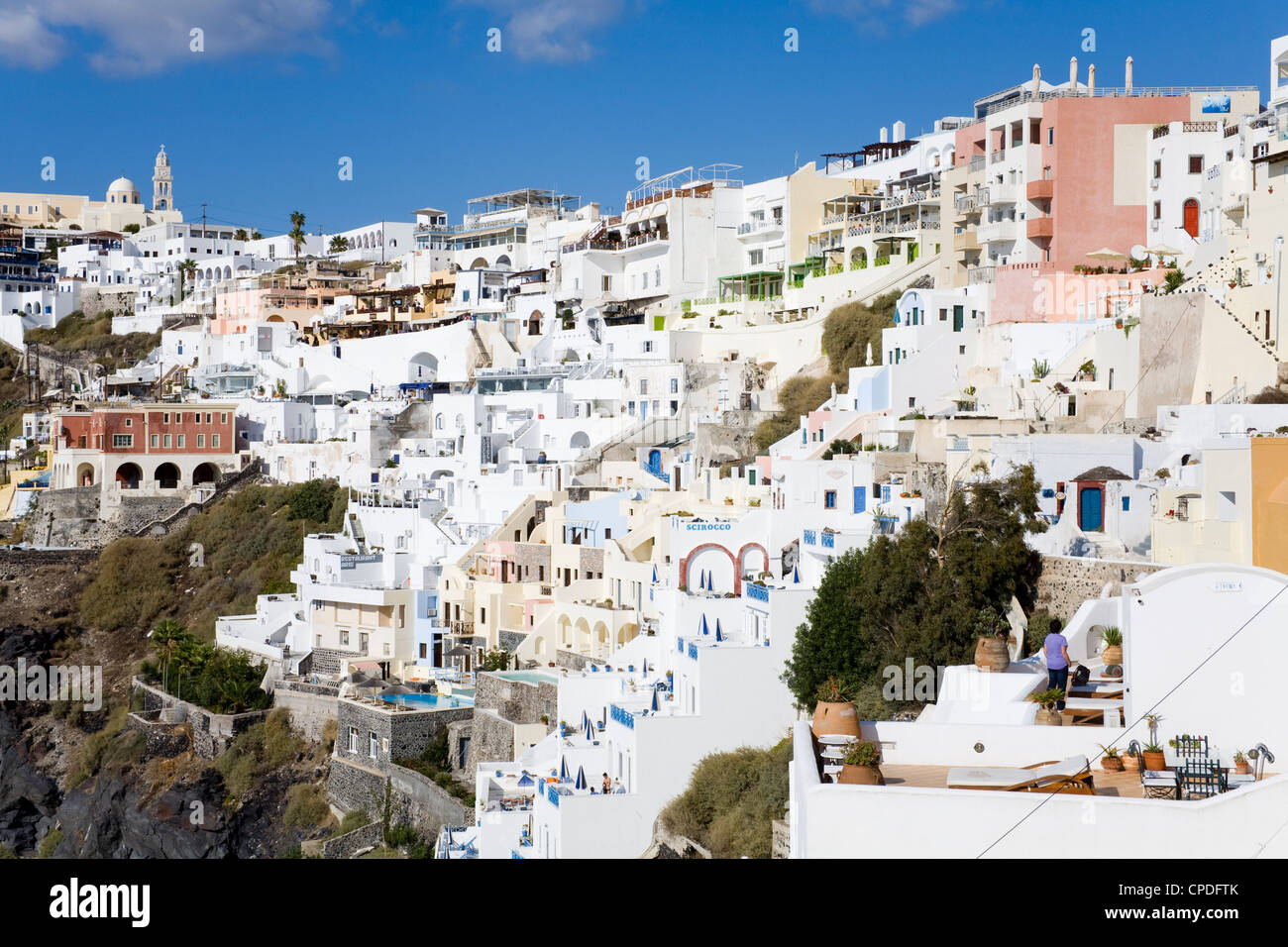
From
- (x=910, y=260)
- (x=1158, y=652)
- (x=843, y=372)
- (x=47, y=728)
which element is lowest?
(x=47, y=728)

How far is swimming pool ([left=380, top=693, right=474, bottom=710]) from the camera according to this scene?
29641 mm

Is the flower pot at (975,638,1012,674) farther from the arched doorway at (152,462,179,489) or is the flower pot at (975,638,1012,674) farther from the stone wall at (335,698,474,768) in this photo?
the arched doorway at (152,462,179,489)

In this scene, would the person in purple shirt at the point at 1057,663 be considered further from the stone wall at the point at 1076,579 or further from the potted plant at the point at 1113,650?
the stone wall at the point at 1076,579

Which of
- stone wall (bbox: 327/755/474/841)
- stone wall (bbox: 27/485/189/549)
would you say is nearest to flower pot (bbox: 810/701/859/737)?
stone wall (bbox: 327/755/474/841)

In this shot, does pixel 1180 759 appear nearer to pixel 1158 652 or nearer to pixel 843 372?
pixel 1158 652

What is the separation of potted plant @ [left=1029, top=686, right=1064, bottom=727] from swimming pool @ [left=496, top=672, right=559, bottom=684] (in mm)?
15386

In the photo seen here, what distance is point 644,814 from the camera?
65.3ft

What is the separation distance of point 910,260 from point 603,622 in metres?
17.8

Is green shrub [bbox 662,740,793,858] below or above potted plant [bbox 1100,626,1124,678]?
below

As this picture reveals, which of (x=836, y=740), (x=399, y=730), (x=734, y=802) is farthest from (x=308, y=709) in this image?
(x=836, y=740)
